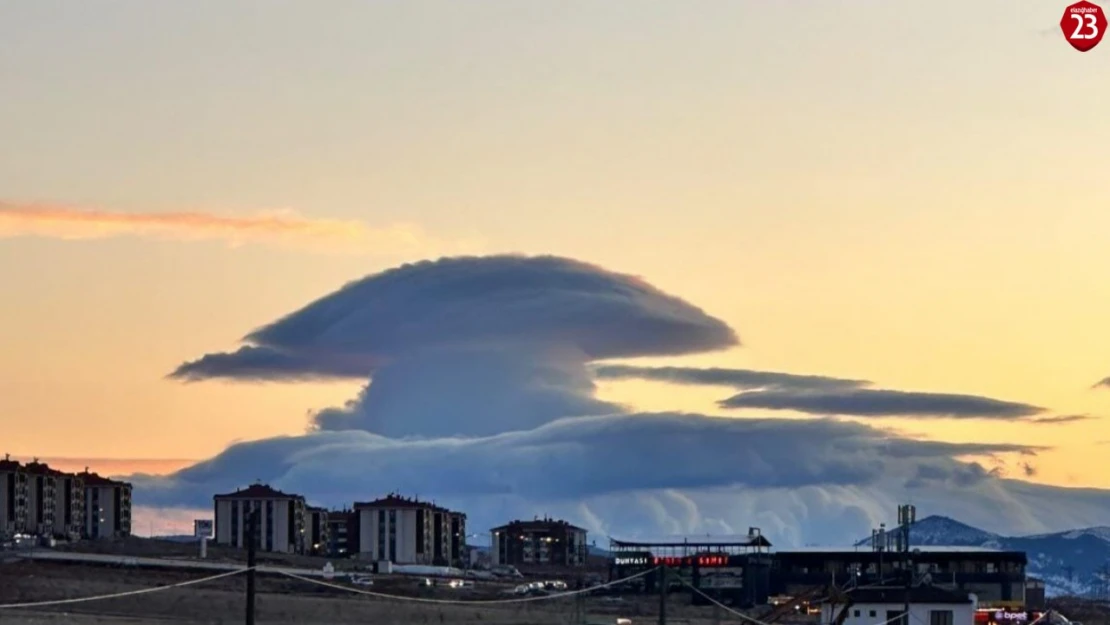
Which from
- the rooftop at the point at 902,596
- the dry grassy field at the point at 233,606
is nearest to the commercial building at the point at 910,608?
the rooftop at the point at 902,596

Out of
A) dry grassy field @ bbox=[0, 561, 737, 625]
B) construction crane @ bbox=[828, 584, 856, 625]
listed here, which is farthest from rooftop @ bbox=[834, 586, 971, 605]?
dry grassy field @ bbox=[0, 561, 737, 625]

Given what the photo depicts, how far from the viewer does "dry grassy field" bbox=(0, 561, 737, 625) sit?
131 m

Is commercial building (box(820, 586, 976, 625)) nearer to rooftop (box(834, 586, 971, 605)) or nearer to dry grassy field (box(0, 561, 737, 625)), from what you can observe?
rooftop (box(834, 586, 971, 605))

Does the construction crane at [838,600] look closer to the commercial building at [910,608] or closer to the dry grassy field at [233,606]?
the commercial building at [910,608]

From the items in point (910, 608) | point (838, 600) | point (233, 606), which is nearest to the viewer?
point (838, 600)

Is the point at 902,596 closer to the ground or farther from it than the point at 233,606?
farther from it

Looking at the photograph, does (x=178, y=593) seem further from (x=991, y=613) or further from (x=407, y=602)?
(x=991, y=613)

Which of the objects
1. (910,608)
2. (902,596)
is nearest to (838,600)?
(902,596)

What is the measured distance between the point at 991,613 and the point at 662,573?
80.6 m

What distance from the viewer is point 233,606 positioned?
448 ft

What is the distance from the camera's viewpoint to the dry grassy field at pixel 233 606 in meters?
131

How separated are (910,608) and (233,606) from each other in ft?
153

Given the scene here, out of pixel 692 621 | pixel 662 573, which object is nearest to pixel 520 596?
pixel 692 621

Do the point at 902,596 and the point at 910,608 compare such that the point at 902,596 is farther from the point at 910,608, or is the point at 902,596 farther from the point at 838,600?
the point at 838,600
